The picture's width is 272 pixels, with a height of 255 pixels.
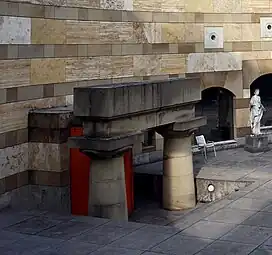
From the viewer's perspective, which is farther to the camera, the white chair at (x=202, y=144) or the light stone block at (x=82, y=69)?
the white chair at (x=202, y=144)

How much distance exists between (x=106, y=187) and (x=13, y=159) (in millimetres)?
2652

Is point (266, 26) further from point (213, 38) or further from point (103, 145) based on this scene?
point (103, 145)

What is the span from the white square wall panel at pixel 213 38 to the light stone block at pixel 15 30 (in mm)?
7517

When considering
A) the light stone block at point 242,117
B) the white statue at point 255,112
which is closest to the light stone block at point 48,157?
the white statue at point 255,112

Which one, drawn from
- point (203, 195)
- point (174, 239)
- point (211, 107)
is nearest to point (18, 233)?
point (174, 239)

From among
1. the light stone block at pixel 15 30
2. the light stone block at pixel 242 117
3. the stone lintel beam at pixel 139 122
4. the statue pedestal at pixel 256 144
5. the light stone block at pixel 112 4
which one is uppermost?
the light stone block at pixel 112 4

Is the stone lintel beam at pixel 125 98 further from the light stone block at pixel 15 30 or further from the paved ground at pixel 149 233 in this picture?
the light stone block at pixel 15 30

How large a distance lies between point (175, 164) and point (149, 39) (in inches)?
194

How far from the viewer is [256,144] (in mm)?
19781

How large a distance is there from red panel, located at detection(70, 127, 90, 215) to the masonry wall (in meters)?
1.06

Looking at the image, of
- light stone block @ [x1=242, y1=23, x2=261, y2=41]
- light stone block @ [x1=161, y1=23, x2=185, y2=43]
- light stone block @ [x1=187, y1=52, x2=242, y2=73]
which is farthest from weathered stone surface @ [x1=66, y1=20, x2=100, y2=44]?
light stone block @ [x1=242, y1=23, x2=261, y2=41]

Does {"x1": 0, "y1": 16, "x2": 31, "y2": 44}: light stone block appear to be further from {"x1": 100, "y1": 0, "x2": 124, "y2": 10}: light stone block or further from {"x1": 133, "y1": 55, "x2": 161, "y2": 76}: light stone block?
Answer: {"x1": 133, "y1": 55, "x2": 161, "y2": 76}: light stone block

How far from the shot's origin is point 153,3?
1834 cm

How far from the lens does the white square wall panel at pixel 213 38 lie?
784 inches
